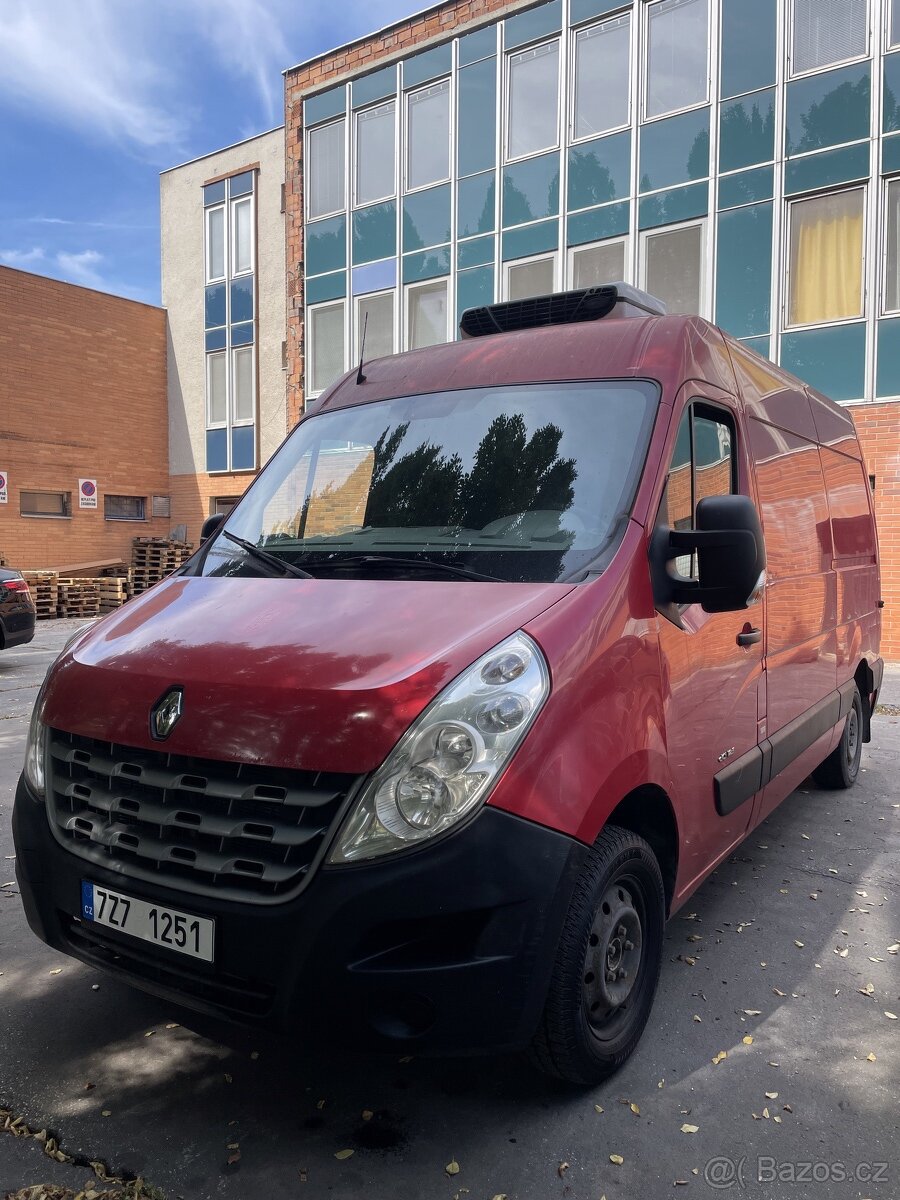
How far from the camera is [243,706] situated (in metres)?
2.25

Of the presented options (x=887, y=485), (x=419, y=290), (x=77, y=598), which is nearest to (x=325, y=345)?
(x=419, y=290)

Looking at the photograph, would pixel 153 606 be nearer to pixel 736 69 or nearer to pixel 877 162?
pixel 877 162

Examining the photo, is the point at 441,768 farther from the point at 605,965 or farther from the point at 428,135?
the point at 428,135

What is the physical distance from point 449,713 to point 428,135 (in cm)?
1670

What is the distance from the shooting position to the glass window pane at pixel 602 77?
1399 centimetres

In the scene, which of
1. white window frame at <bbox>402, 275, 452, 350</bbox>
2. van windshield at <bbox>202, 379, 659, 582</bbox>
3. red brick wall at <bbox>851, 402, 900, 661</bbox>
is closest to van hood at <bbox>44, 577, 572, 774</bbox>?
van windshield at <bbox>202, 379, 659, 582</bbox>

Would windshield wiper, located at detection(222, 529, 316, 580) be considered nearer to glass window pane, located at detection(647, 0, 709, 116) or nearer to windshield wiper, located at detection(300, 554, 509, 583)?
windshield wiper, located at detection(300, 554, 509, 583)

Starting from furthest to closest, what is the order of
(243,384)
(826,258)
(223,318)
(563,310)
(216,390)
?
→ 1. (216,390)
2. (223,318)
3. (243,384)
4. (826,258)
5. (563,310)

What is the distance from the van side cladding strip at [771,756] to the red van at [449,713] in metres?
0.03

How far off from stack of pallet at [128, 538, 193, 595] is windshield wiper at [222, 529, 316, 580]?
17.8 metres

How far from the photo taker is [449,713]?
2.16 m

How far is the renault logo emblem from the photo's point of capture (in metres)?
2.33

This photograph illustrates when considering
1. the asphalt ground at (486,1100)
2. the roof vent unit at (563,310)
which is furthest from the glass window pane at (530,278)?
the asphalt ground at (486,1100)

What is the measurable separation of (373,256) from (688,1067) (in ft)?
54.5
